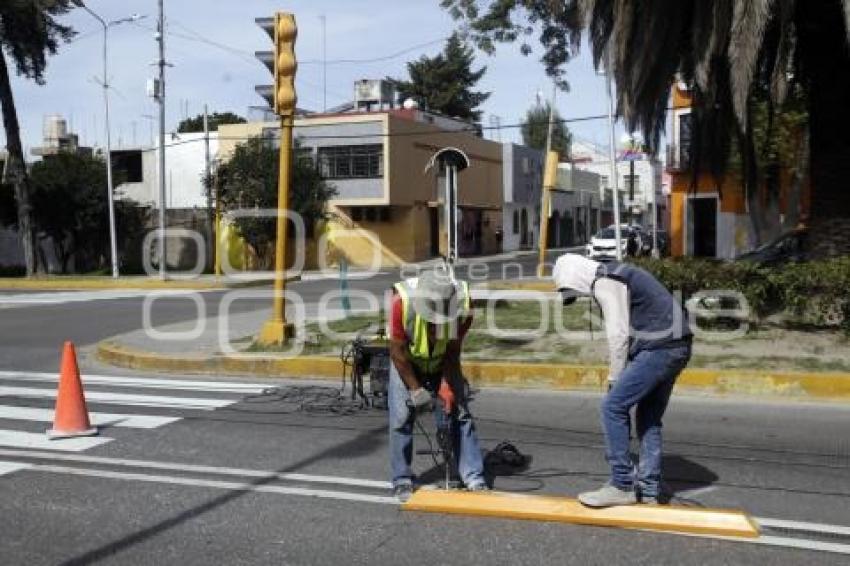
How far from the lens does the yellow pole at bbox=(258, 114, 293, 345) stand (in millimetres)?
12383

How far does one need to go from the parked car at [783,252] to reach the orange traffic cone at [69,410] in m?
8.07

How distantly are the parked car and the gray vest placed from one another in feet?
22.5

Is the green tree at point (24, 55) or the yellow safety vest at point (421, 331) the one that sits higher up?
the green tree at point (24, 55)

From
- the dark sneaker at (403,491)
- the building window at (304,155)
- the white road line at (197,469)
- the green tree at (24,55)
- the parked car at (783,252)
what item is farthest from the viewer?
the building window at (304,155)

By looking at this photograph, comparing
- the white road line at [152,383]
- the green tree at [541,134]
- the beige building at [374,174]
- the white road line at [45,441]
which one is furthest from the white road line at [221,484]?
the green tree at [541,134]

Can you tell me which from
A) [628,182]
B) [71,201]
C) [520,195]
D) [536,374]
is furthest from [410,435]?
[628,182]

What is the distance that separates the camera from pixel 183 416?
8969mm

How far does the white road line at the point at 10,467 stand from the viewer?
688 centimetres

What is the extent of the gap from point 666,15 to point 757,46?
143 centimetres

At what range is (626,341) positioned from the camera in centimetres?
548

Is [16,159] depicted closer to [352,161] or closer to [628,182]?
[352,161]

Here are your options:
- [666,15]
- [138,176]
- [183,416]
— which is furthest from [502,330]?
[138,176]

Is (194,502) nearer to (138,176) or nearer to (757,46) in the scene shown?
(757,46)

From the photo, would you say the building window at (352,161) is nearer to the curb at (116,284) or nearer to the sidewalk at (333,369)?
the curb at (116,284)
